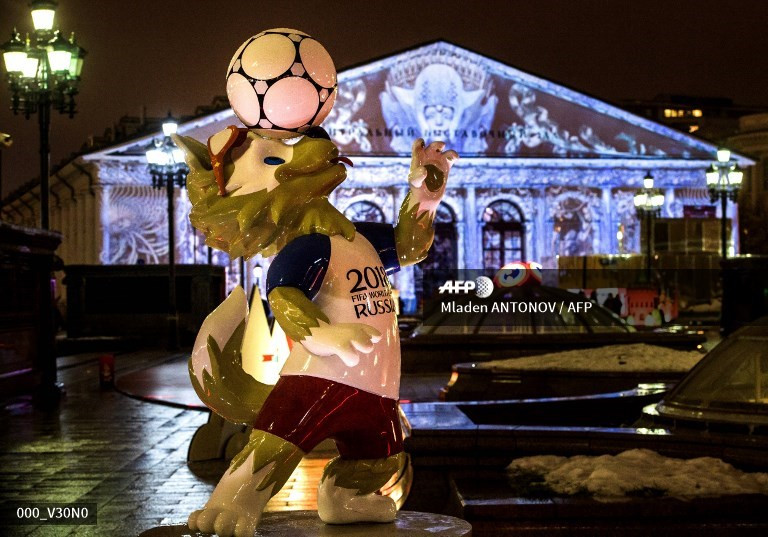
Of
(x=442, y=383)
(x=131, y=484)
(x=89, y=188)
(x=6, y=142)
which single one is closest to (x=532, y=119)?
(x=89, y=188)

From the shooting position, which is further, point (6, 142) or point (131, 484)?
point (6, 142)

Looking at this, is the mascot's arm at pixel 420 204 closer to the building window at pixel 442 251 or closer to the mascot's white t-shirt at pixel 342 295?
the mascot's white t-shirt at pixel 342 295

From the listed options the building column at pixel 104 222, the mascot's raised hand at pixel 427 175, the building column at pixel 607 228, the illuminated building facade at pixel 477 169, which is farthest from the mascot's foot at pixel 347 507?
the building column at pixel 607 228

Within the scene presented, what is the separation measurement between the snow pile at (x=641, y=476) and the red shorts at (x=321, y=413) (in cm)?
192

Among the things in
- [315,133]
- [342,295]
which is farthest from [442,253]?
[342,295]

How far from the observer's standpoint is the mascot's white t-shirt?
137 inches

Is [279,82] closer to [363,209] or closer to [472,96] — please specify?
[363,209]

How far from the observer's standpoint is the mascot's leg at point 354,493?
140 inches

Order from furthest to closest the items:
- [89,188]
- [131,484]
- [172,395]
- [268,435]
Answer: [89,188] → [172,395] → [131,484] → [268,435]

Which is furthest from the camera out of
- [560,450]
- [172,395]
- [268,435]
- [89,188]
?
[89,188]

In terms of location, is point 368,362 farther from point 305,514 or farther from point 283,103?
point 283,103

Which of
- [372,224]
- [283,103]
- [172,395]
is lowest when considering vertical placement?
[172,395]

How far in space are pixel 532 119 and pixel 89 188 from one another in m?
18.4

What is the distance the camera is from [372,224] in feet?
12.8
